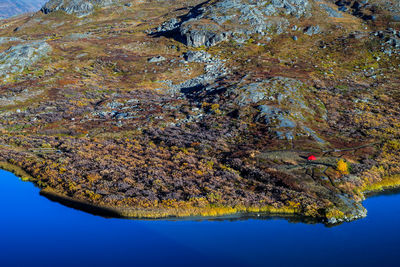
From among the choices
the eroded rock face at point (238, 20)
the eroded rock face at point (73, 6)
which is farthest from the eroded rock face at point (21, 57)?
the eroded rock face at point (73, 6)

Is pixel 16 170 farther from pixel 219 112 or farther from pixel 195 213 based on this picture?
pixel 219 112

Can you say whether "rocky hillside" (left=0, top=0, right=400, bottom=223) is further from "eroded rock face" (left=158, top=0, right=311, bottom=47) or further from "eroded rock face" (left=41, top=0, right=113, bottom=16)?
"eroded rock face" (left=41, top=0, right=113, bottom=16)

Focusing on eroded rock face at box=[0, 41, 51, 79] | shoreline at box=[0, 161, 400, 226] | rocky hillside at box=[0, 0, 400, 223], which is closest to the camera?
shoreline at box=[0, 161, 400, 226]

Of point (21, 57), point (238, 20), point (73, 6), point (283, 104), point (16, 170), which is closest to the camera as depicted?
point (16, 170)

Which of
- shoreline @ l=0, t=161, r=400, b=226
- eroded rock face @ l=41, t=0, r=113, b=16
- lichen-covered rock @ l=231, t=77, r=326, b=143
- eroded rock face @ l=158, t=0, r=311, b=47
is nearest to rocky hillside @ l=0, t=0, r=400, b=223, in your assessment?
shoreline @ l=0, t=161, r=400, b=226

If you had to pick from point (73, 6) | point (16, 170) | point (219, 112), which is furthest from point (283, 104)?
point (73, 6)

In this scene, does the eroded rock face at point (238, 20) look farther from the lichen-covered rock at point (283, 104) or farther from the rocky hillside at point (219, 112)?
the lichen-covered rock at point (283, 104)

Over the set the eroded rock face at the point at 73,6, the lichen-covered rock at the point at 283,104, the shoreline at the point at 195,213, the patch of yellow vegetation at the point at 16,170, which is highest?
the eroded rock face at the point at 73,6
